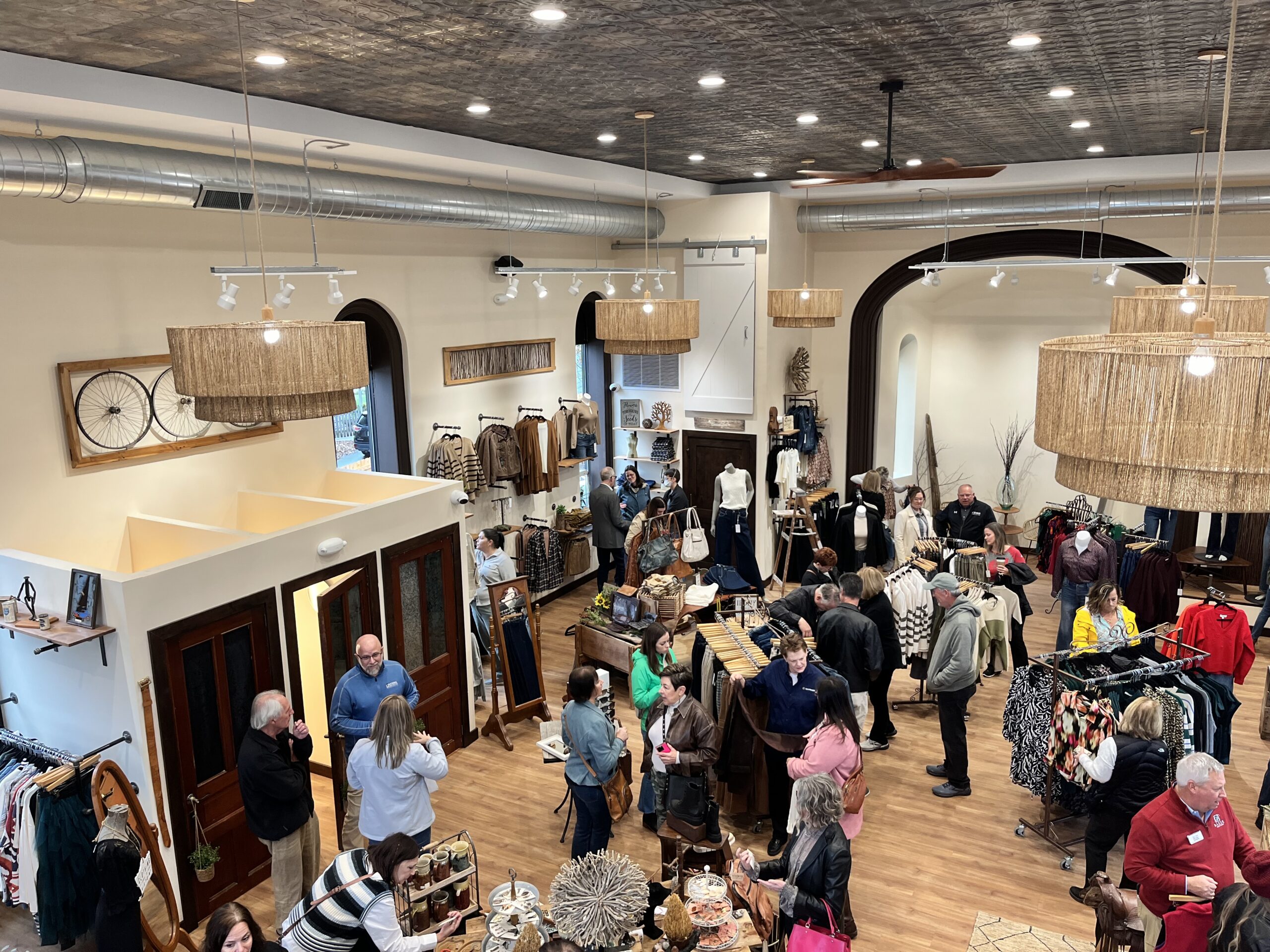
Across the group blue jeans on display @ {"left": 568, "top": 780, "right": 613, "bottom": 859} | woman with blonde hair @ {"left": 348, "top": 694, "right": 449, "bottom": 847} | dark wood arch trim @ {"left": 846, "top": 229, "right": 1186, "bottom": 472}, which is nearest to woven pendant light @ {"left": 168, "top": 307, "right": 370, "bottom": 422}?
woman with blonde hair @ {"left": 348, "top": 694, "right": 449, "bottom": 847}

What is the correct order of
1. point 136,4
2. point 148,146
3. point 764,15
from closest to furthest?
1. point 136,4
2. point 764,15
3. point 148,146

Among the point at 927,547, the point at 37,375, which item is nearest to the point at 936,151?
the point at 927,547

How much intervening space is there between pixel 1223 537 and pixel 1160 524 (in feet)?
2.69

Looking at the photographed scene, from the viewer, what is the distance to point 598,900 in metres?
3.97

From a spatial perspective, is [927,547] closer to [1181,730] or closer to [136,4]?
[1181,730]

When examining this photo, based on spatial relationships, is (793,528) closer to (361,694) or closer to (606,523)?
(606,523)

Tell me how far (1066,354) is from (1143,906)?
3.37 meters

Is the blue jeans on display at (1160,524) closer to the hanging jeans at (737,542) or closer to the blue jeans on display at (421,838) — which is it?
the hanging jeans at (737,542)

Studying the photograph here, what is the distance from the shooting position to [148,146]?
5305 millimetres

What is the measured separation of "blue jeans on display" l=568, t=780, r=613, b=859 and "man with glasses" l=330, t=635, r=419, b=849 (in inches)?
47.2

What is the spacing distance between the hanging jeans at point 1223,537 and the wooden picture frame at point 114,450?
31.0 ft

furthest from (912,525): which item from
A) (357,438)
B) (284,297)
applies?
(284,297)

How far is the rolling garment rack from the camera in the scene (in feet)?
18.3

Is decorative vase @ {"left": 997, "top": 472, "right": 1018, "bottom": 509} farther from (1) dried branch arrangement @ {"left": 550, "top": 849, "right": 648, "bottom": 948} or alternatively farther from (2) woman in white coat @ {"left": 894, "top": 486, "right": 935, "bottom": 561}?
(1) dried branch arrangement @ {"left": 550, "top": 849, "right": 648, "bottom": 948}
